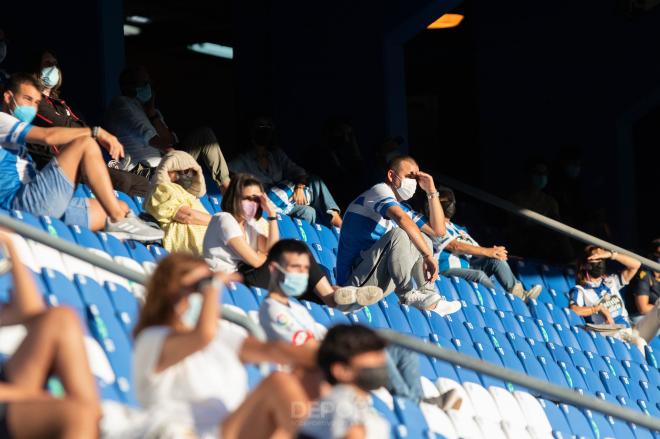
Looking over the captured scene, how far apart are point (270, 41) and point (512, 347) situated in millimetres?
3559

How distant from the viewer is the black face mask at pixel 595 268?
978 cm

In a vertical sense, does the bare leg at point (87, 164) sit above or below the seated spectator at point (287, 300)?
above

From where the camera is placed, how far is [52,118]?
7.41 m

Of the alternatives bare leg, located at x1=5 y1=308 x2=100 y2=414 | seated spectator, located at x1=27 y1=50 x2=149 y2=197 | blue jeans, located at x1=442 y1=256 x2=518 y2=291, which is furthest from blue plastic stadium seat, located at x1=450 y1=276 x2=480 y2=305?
bare leg, located at x1=5 y1=308 x2=100 y2=414

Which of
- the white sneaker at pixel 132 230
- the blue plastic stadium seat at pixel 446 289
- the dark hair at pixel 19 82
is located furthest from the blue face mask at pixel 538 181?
the dark hair at pixel 19 82

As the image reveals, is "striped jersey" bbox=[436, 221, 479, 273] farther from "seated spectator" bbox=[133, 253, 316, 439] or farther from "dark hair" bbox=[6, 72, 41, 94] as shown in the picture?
"seated spectator" bbox=[133, 253, 316, 439]

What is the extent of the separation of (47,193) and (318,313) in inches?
51.9

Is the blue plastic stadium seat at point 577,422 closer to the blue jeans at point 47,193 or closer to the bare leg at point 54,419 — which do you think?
the blue jeans at point 47,193

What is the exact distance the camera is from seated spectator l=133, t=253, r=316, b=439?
4078mm

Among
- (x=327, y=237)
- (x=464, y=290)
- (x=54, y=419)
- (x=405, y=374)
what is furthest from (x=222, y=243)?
(x=54, y=419)

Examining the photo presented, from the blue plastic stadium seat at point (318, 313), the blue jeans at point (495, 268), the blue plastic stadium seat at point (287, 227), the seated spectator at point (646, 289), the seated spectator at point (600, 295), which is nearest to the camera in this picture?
the blue plastic stadium seat at point (318, 313)

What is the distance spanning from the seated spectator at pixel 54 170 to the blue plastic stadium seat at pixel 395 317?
1.53 m

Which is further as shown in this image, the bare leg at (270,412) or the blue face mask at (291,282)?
the blue face mask at (291,282)

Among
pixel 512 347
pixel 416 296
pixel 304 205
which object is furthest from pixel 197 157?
pixel 512 347
